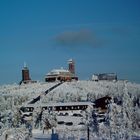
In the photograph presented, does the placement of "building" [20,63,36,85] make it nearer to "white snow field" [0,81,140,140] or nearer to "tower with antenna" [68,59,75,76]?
"tower with antenna" [68,59,75,76]

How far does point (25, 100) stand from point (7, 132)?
90246mm

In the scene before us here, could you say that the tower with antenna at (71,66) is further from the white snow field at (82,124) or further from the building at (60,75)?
the white snow field at (82,124)

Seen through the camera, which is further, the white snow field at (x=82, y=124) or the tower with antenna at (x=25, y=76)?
the tower with antenna at (x=25, y=76)

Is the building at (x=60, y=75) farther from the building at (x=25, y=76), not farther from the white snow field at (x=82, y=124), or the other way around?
the white snow field at (x=82, y=124)

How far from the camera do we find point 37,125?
82250 mm

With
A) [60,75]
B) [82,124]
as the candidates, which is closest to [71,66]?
[60,75]

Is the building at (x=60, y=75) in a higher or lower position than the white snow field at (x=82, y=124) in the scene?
higher

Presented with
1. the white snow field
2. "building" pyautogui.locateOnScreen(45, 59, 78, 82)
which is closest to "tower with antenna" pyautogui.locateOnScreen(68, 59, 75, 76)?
"building" pyautogui.locateOnScreen(45, 59, 78, 82)

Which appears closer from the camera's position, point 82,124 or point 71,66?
point 82,124

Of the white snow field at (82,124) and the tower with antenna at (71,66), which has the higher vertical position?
the tower with antenna at (71,66)

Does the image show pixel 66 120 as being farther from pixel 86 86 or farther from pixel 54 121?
pixel 86 86

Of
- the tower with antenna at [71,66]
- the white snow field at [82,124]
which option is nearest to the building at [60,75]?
the tower with antenna at [71,66]

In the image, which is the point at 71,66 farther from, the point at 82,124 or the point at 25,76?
the point at 82,124

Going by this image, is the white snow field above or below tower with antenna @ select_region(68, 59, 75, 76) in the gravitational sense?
below
